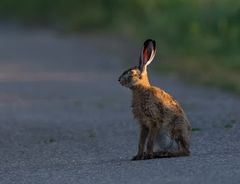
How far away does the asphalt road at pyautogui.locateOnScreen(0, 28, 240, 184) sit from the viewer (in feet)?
27.2

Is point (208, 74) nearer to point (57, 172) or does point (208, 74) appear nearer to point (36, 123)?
point (36, 123)

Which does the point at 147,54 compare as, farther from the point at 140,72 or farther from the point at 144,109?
the point at 144,109

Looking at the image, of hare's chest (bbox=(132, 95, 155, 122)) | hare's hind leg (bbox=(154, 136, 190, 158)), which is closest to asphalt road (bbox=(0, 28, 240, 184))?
hare's hind leg (bbox=(154, 136, 190, 158))

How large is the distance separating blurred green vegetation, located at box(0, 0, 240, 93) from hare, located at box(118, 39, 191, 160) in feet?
23.2

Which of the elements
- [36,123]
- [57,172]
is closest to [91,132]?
[36,123]

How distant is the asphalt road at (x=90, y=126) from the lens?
27.2 ft

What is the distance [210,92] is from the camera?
1623cm

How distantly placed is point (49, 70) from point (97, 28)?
1027 centimetres

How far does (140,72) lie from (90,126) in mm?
3679

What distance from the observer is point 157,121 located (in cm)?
890

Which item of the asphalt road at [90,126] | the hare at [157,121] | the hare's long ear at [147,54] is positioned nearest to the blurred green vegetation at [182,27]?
the asphalt road at [90,126]

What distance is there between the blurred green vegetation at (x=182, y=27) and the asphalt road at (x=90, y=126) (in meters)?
0.69

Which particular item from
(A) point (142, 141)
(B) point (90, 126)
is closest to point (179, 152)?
(A) point (142, 141)

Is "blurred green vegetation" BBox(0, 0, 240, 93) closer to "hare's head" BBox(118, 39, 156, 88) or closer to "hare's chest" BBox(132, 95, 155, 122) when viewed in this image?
"hare's head" BBox(118, 39, 156, 88)
